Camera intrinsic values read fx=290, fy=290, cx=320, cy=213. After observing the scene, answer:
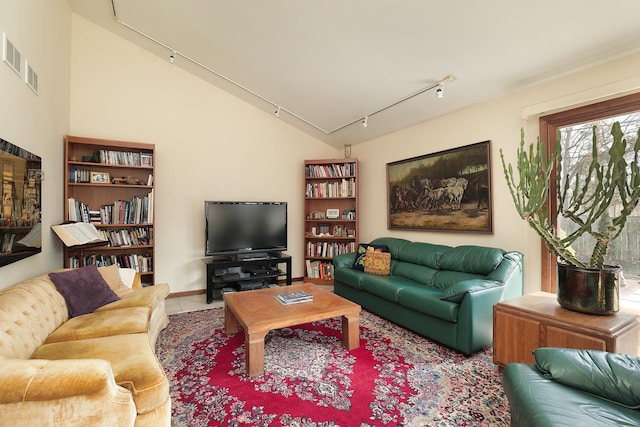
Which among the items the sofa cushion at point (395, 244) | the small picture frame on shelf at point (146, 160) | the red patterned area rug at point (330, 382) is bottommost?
the red patterned area rug at point (330, 382)

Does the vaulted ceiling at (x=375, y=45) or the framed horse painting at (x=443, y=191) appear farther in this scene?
the framed horse painting at (x=443, y=191)

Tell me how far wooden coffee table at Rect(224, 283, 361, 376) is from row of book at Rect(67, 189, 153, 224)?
1.92 m

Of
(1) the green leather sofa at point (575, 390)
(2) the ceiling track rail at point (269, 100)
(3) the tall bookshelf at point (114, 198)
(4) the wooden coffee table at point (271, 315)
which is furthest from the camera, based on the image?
(3) the tall bookshelf at point (114, 198)

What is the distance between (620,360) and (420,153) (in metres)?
3.11

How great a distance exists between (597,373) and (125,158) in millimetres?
4737

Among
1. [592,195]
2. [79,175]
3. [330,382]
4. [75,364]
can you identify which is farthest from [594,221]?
[79,175]

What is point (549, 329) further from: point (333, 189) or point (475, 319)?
point (333, 189)

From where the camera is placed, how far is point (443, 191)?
372 cm

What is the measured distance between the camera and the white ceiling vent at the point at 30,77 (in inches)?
90.8

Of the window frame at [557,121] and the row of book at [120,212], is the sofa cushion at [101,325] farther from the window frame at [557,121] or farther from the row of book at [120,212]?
the window frame at [557,121]

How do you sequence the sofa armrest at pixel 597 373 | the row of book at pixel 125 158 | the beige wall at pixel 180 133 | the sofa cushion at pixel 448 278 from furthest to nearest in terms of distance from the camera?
the beige wall at pixel 180 133
the row of book at pixel 125 158
the sofa cushion at pixel 448 278
the sofa armrest at pixel 597 373

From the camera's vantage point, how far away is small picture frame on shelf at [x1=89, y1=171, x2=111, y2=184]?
11.8 ft

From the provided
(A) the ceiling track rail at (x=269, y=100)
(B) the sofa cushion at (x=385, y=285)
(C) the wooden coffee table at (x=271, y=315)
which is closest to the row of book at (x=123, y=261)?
(C) the wooden coffee table at (x=271, y=315)

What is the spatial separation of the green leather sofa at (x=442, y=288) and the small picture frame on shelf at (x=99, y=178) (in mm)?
3187
